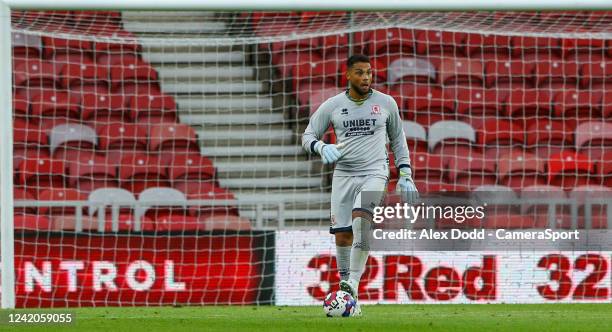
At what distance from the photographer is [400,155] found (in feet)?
27.0

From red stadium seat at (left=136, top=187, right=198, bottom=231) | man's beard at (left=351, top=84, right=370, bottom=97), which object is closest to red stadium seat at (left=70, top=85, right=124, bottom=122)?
red stadium seat at (left=136, top=187, right=198, bottom=231)

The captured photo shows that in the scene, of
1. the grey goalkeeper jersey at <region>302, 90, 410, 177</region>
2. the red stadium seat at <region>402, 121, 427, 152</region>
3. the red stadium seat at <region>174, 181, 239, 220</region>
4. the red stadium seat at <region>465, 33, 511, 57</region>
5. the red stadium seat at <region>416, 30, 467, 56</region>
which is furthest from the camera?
the red stadium seat at <region>416, 30, 467, 56</region>

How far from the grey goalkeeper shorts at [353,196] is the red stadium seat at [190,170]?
5000 mm

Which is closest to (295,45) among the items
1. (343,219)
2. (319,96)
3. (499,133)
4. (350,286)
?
(319,96)

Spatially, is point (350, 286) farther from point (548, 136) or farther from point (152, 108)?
point (548, 136)

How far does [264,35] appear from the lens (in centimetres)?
1364

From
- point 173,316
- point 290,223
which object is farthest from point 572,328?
point 290,223

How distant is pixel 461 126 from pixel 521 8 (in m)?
4.18

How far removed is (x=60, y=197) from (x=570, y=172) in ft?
17.1

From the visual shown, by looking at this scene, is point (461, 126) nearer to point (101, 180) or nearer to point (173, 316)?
point (101, 180)

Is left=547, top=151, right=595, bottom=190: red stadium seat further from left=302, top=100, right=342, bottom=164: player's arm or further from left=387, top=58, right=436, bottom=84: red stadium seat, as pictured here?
left=302, top=100, right=342, bottom=164: player's arm

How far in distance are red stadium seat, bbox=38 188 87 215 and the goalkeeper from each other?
4.60 m

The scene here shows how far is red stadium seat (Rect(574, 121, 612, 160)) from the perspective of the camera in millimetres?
13281

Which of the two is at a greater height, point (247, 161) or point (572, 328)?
point (247, 161)
